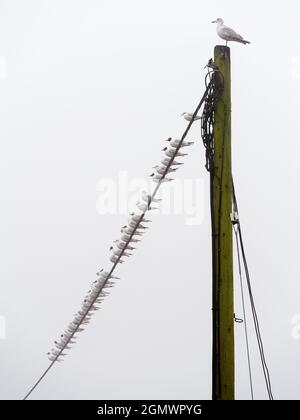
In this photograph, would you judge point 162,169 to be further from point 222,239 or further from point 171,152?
point 222,239

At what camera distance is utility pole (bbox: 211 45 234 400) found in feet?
19.5

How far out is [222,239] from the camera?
6.09 meters

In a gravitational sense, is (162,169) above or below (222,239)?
above

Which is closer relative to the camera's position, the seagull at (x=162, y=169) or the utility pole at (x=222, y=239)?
the utility pole at (x=222, y=239)

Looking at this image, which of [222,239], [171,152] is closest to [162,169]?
[171,152]

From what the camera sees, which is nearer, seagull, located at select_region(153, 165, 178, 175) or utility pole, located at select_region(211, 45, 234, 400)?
utility pole, located at select_region(211, 45, 234, 400)

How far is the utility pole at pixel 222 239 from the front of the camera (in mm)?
5957

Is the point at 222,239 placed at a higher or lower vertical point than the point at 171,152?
lower

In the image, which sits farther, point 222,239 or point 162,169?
point 162,169
